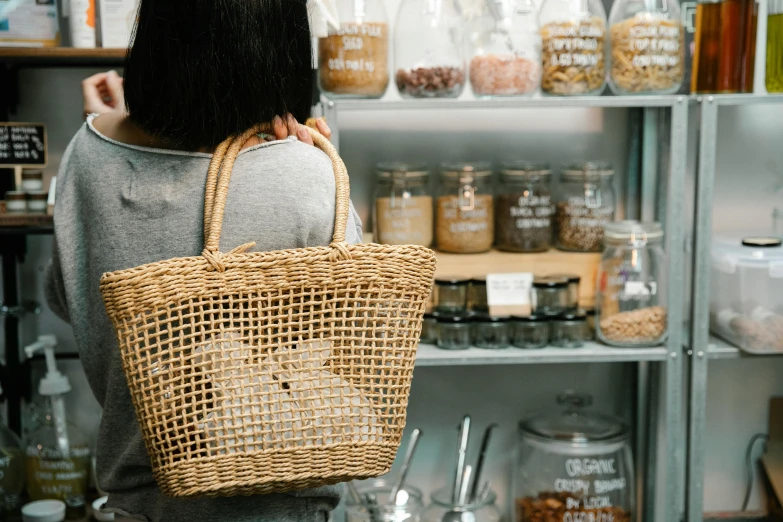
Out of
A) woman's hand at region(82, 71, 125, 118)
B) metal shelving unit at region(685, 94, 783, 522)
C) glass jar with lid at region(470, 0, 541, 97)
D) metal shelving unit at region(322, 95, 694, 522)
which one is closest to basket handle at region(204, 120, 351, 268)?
woman's hand at region(82, 71, 125, 118)

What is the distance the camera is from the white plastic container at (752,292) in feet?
5.43

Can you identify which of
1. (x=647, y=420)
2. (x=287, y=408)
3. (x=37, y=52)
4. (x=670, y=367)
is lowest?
(x=647, y=420)

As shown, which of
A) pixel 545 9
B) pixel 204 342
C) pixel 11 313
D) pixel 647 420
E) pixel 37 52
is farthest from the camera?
pixel 647 420

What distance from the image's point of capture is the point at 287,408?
829 millimetres

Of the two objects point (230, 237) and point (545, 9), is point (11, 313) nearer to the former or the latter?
point (230, 237)

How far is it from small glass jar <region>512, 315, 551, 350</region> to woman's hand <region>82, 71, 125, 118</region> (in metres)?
0.89

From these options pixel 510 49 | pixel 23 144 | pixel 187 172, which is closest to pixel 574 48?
pixel 510 49

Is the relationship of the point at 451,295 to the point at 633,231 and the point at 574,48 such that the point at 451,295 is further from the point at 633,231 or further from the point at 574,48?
the point at 574,48

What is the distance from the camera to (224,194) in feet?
2.74

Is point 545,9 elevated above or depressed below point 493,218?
above

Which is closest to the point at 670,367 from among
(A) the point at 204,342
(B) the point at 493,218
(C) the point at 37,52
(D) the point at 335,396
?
(B) the point at 493,218

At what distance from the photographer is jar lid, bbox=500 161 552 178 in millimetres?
1744

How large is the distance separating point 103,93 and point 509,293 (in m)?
0.90

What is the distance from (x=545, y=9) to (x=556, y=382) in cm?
91
